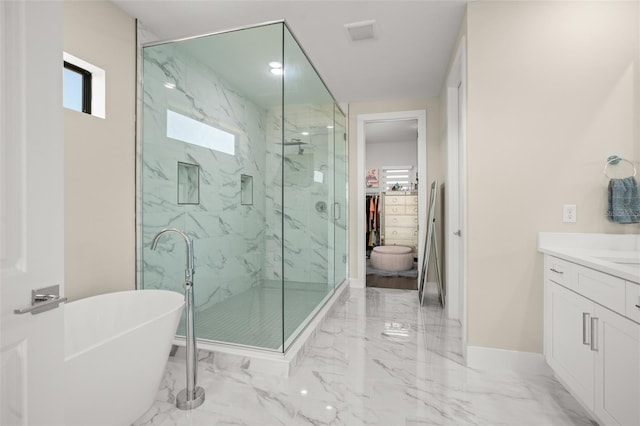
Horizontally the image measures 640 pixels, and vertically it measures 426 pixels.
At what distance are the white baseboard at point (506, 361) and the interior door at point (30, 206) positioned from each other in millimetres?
2368

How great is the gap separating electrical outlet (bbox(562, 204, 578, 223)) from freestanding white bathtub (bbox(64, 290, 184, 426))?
2488 mm

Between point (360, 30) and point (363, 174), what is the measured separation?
217cm

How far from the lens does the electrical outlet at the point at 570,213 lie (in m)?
2.16

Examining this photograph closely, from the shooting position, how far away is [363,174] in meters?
4.70

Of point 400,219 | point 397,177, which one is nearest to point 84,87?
point 400,219

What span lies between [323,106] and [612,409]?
3.14 metres

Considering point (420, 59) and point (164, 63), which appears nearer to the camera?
point (164, 63)

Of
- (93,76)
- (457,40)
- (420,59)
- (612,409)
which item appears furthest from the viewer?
(420,59)

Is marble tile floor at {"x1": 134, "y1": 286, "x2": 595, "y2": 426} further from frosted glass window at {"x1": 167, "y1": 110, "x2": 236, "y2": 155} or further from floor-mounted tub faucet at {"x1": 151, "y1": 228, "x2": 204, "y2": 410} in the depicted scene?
frosted glass window at {"x1": 167, "y1": 110, "x2": 236, "y2": 155}

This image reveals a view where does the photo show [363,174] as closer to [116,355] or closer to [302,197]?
[302,197]

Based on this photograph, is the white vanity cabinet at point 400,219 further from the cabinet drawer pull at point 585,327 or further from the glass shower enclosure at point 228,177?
the cabinet drawer pull at point 585,327

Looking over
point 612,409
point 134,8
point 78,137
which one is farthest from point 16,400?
point 134,8

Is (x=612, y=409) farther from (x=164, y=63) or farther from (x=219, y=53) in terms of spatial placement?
(x=164, y=63)

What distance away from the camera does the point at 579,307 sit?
1707 mm
